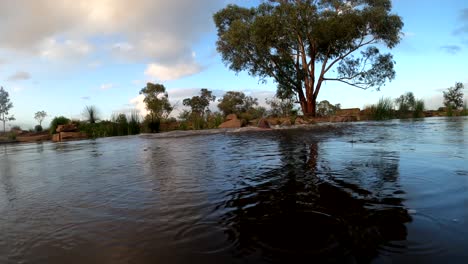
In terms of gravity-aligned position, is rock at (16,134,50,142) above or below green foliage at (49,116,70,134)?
below

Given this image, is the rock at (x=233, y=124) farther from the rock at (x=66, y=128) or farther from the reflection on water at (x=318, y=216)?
the reflection on water at (x=318, y=216)

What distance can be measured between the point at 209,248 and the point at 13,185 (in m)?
2.93

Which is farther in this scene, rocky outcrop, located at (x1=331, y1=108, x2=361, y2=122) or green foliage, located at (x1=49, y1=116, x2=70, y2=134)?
rocky outcrop, located at (x1=331, y1=108, x2=361, y2=122)

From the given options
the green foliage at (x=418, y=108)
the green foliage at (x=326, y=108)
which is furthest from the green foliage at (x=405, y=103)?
the green foliage at (x=326, y=108)

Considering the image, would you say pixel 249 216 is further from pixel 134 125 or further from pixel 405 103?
pixel 405 103

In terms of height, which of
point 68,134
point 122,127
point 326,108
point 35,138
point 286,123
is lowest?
point 35,138

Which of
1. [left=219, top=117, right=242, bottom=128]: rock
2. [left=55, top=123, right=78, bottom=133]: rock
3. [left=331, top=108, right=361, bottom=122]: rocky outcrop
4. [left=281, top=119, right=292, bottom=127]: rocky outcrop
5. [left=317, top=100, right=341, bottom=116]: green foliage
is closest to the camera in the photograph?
[left=55, top=123, right=78, bottom=133]: rock

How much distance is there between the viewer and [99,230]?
1700mm

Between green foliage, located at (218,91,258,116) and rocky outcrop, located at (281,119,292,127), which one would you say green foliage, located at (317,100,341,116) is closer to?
rocky outcrop, located at (281,119,292,127)

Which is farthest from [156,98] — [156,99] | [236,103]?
[236,103]

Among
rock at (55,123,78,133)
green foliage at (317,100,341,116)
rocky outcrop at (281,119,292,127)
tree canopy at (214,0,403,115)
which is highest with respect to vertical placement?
tree canopy at (214,0,403,115)

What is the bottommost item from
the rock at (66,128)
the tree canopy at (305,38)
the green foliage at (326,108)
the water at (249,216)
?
the water at (249,216)

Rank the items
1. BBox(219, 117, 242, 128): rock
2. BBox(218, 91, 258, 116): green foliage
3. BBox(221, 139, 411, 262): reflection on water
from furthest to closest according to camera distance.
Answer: BBox(218, 91, 258, 116): green foliage → BBox(219, 117, 242, 128): rock → BBox(221, 139, 411, 262): reflection on water

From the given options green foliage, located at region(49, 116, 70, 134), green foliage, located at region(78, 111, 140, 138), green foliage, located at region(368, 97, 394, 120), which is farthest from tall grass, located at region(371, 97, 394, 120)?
green foliage, located at region(49, 116, 70, 134)
